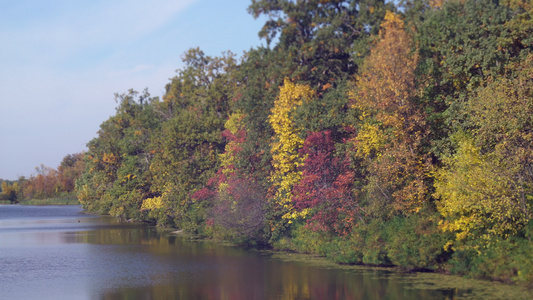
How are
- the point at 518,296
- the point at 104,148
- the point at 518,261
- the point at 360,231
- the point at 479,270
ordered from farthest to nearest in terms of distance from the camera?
the point at 104,148, the point at 360,231, the point at 479,270, the point at 518,261, the point at 518,296

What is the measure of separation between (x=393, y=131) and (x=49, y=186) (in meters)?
177

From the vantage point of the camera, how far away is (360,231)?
110 ft

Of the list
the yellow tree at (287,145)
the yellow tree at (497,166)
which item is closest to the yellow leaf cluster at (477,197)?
the yellow tree at (497,166)

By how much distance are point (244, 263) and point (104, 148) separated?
52021mm

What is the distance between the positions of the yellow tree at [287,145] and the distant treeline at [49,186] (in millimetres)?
139845

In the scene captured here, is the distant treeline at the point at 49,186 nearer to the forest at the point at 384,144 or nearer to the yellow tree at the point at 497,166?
the forest at the point at 384,144

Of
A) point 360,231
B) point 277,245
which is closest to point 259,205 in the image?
point 277,245

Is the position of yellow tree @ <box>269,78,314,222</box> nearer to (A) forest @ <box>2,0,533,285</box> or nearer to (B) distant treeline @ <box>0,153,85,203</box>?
(A) forest @ <box>2,0,533,285</box>

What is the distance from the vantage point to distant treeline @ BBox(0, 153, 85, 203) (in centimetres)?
17350

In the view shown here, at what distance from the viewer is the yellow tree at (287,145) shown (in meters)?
39.2

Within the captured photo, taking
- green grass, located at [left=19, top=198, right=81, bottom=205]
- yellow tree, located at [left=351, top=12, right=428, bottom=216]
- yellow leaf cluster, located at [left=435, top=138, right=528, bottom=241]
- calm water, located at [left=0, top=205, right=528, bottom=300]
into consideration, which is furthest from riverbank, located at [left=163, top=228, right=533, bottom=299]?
green grass, located at [left=19, top=198, right=81, bottom=205]

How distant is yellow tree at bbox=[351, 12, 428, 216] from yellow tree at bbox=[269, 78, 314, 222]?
6.48 m

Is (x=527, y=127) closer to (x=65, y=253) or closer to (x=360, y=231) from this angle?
(x=360, y=231)

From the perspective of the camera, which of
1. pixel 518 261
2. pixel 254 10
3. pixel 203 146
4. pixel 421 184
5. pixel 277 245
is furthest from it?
pixel 203 146
